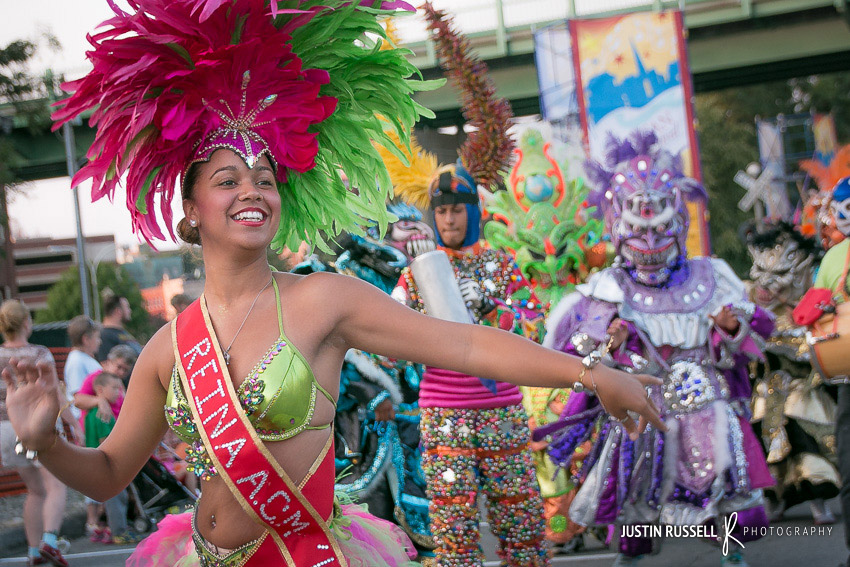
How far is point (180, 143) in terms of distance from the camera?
284 centimetres

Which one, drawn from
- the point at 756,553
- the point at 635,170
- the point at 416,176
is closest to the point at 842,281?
the point at 635,170

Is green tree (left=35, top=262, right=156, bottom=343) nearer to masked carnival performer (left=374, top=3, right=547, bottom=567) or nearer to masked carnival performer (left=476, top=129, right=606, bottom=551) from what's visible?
masked carnival performer (left=476, top=129, right=606, bottom=551)

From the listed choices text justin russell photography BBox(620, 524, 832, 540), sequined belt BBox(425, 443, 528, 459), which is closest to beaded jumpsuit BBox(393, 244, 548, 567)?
sequined belt BBox(425, 443, 528, 459)

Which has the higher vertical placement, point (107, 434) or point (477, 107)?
point (477, 107)

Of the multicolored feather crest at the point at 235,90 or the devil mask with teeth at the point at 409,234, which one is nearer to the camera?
the multicolored feather crest at the point at 235,90

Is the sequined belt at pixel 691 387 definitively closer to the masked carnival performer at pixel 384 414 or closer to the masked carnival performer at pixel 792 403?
the masked carnival performer at pixel 384 414

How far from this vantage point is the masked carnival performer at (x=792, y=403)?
7562 mm

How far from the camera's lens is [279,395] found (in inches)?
103

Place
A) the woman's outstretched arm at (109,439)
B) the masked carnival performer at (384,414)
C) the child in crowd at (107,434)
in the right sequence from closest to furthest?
the woman's outstretched arm at (109,439) < the masked carnival performer at (384,414) < the child in crowd at (107,434)

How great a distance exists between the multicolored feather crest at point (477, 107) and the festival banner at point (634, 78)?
30.1 feet

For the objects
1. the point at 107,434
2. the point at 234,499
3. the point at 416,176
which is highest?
the point at 416,176

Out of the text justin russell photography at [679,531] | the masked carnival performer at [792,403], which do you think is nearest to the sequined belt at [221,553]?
the text justin russell photography at [679,531]

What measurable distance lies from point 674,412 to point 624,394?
12.1 feet
